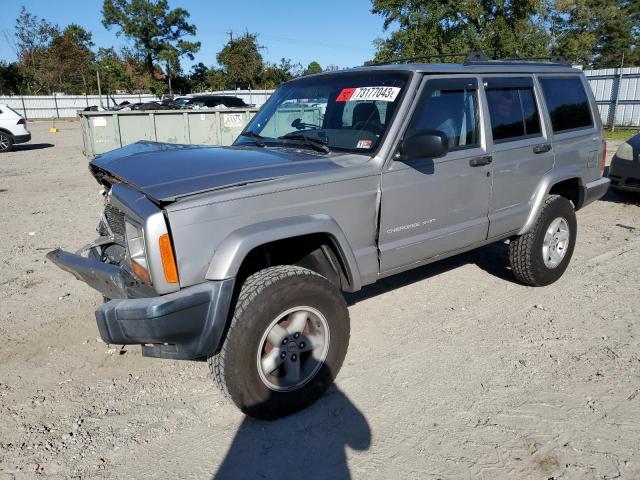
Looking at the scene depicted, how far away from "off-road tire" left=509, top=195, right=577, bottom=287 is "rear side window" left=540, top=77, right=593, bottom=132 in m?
0.72

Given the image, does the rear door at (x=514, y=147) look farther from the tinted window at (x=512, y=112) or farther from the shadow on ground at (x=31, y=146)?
the shadow on ground at (x=31, y=146)

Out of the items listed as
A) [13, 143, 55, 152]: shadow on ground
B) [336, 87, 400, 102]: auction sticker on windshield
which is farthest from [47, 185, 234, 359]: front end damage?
[13, 143, 55, 152]: shadow on ground

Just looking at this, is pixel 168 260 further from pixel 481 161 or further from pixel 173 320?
pixel 481 161

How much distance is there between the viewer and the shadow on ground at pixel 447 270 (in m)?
4.85

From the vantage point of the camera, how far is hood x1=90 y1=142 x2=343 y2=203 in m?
2.70

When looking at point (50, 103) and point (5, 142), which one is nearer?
point (5, 142)

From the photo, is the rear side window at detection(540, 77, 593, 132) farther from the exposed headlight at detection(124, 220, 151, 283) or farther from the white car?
the white car

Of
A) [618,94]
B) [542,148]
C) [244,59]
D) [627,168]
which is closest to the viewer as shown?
[542,148]

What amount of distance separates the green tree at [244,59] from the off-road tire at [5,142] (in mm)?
37068

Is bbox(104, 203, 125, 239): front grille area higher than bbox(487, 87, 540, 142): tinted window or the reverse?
the reverse

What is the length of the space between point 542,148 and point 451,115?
1.16m

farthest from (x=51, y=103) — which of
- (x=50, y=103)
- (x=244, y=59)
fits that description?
(x=244, y=59)

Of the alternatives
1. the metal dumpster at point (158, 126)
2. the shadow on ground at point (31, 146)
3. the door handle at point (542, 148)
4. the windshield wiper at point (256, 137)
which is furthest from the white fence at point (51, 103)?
the door handle at point (542, 148)

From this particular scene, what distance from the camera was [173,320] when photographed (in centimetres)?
252
